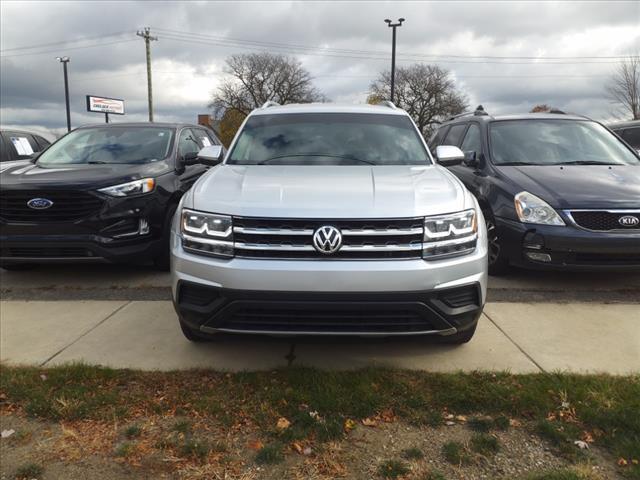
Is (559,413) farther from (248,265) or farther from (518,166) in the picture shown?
(518,166)

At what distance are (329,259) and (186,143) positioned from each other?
4659 millimetres

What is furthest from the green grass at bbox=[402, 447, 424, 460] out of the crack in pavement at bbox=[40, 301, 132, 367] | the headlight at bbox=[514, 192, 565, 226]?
the headlight at bbox=[514, 192, 565, 226]

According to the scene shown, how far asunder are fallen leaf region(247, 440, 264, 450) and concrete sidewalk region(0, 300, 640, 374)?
64 cm

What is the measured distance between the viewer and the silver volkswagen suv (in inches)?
→ 113

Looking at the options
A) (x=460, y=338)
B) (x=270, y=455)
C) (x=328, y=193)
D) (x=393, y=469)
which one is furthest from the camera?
(x=460, y=338)

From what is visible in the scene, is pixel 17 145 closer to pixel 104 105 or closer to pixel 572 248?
pixel 572 248

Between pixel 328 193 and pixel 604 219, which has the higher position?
pixel 328 193

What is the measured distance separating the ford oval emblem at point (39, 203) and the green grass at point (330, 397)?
209cm

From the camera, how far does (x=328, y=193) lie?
3.17m

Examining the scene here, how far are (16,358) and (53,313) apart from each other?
94cm

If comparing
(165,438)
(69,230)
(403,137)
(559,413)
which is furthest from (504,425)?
(69,230)

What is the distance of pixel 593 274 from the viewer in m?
5.76

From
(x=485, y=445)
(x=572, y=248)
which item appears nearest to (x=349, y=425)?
(x=485, y=445)

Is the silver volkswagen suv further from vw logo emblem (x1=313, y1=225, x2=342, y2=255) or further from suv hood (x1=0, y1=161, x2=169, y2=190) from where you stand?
suv hood (x1=0, y1=161, x2=169, y2=190)
